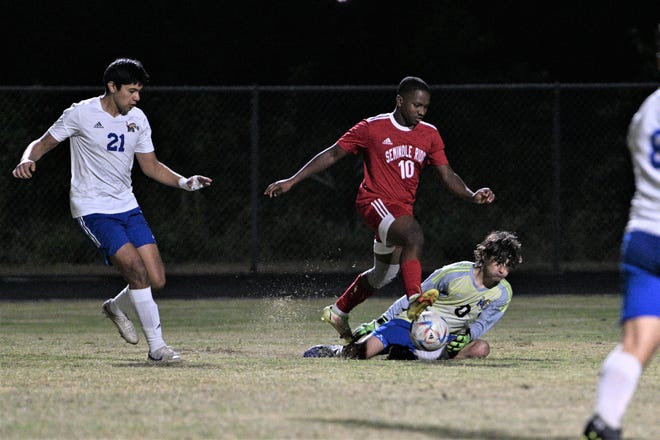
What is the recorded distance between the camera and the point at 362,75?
2464 centimetres

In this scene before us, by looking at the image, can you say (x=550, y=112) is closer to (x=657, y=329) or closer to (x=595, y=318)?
(x=595, y=318)

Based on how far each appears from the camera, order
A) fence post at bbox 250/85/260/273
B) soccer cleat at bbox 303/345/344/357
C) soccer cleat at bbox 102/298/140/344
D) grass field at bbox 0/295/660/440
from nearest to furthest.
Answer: grass field at bbox 0/295/660/440, soccer cleat at bbox 303/345/344/357, soccer cleat at bbox 102/298/140/344, fence post at bbox 250/85/260/273

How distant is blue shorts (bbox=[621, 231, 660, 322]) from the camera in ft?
18.2

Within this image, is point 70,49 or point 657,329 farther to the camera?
point 70,49

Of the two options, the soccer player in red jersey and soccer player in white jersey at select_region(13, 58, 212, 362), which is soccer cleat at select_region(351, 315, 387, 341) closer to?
the soccer player in red jersey

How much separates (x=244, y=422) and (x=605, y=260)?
15.0 meters

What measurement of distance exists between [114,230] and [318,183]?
11.4 meters

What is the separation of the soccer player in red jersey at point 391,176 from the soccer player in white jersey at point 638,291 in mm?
4396

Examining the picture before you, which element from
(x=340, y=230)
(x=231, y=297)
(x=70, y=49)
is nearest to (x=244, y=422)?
(x=231, y=297)

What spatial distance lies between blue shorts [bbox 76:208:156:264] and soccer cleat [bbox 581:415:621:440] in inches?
197

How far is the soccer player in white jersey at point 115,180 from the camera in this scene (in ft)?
31.8

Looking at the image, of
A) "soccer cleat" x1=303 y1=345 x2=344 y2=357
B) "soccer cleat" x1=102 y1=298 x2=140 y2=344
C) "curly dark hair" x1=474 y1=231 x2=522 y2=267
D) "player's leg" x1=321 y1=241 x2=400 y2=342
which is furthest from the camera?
"player's leg" x1=321 y1=241 x2=400 y2=342

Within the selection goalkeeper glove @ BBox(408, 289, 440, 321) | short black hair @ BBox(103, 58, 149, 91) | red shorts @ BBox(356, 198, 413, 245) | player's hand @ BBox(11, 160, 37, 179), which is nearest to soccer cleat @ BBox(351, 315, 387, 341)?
red shorts @ BBox(356, 198, 413, 245)

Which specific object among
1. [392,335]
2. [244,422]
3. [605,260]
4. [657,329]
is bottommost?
[605,260]
